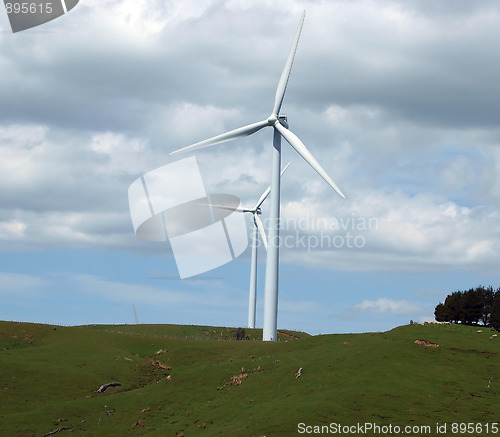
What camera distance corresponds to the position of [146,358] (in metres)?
68.2

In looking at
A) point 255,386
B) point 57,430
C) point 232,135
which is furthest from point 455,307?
point 57,430

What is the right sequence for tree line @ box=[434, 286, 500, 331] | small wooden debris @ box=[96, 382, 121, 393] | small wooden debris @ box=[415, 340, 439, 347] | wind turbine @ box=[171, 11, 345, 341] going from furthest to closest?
tree line @ box=[434, 286, 500, 331]
wind turbine @ box=[171, 11, 345, 341]
small wooden debris @ box=[96, 382, 121, 393]
small wooden debris @ box=[415, 340, 439, 347]

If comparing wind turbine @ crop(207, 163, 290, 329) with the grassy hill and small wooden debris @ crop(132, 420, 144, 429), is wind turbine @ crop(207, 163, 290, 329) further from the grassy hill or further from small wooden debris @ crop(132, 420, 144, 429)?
small wooden debris @ crop(132, 420, 144, 429)

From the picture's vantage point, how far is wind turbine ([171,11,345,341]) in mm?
73000

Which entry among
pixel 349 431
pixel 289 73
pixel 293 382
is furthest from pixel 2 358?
pixel 289 73

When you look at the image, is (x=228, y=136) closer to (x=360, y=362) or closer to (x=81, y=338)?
(x=81, y=338)

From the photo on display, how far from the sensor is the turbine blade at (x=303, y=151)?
224 feet

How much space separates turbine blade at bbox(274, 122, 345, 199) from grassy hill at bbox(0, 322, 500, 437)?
1655 centimetres

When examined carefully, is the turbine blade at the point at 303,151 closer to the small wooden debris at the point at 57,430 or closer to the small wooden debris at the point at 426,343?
the small wooden debris at the point at 426,343

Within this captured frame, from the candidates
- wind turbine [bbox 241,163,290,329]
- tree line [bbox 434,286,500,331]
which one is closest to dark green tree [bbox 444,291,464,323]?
tree line [bbox 434,286,500,331]

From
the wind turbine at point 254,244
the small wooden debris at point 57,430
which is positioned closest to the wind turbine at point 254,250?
the wind turbine at point 254,244

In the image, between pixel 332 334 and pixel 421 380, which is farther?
pixel 332 334

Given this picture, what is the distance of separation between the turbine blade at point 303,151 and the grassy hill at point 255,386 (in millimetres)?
16554

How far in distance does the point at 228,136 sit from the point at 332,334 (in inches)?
1103
